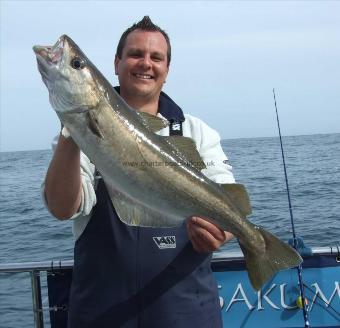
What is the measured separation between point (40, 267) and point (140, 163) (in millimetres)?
2117

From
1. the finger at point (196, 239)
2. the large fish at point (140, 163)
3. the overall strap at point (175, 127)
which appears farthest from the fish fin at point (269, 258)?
the overall strap at point (175, 127)

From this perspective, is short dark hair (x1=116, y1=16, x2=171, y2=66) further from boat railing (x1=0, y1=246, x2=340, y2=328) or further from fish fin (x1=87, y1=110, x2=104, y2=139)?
boat railing (x1=0, y1=246, x2=340, y2=328)

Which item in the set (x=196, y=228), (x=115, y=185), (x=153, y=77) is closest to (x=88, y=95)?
(x=115, y=185)

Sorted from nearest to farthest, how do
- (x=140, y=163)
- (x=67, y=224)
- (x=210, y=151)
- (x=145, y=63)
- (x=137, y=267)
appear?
(x=140, y=163) < (x=137, y=267) < (x=145, y=63) < (x=210, y=151) < (x=67, y=224)

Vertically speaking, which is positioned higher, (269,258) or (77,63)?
(77,63)

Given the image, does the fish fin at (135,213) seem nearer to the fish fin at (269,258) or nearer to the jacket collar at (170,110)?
the fish fin at (269,258)

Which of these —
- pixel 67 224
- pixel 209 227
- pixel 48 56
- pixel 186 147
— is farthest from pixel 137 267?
pixel 67 224

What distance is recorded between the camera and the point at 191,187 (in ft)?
11.1

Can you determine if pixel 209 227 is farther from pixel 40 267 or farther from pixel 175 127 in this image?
pixel 40 267

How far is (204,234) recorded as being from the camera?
3443 mm

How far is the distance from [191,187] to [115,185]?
51cm

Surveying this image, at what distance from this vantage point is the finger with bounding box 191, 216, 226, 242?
11.3ft

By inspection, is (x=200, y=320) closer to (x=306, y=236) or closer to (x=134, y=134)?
(x=134, y=134)

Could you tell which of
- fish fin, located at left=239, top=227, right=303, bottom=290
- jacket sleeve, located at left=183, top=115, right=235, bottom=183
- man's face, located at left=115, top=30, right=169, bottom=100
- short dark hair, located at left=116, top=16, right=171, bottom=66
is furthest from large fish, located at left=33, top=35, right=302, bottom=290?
short dark hair, located at left=116, top=16, right=171, bottom=66
